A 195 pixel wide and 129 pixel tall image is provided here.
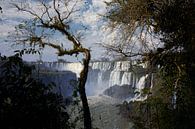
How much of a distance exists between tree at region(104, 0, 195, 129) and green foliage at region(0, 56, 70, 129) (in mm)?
4654

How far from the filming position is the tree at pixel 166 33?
1109cm

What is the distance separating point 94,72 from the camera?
78938mm

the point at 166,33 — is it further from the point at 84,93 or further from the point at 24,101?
the point at 24,101

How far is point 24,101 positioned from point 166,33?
6.65 metres

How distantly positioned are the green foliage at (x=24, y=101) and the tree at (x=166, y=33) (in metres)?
4.65

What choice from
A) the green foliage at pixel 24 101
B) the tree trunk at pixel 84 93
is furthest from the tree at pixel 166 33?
the green foliage at pixel 24 101

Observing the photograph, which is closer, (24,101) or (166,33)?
(24,101)

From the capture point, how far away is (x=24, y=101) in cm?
639

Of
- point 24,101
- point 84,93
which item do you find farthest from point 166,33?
point 24,101

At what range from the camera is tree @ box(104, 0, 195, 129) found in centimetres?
1109

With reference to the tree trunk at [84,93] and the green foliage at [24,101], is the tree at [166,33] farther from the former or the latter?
the green foliage at [24,101]

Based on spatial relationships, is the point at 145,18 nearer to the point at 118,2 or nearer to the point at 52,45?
the point at 118,2

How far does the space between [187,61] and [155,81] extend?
8.88 feet

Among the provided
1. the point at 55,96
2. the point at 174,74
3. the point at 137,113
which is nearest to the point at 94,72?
the point at 137,113
